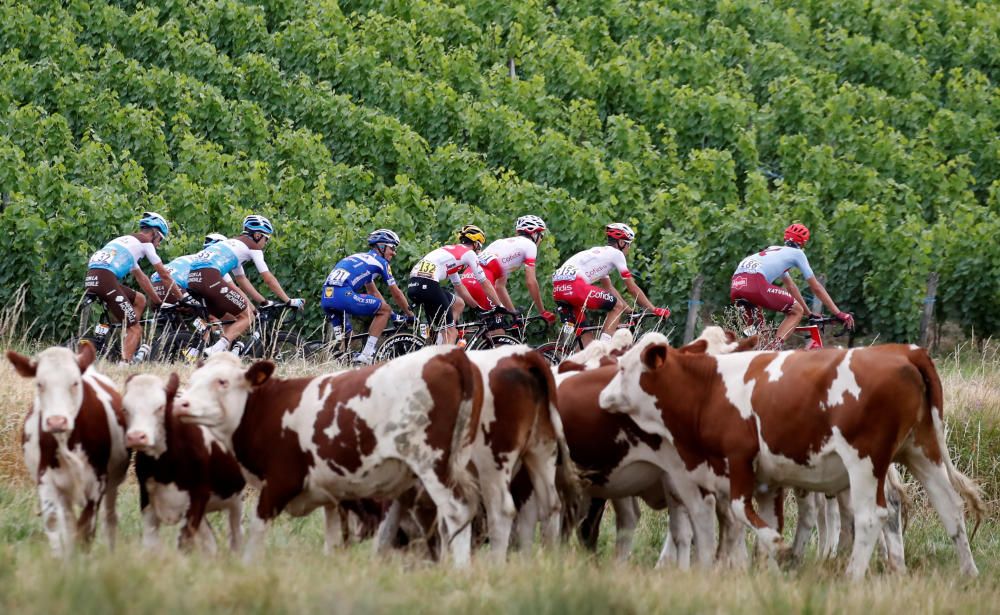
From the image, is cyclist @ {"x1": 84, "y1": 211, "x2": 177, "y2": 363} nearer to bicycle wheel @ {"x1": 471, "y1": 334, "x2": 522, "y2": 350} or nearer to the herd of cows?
bicycle wheel @ {"x1": 471, "y1": 334, "x2": 522, "y2": 350}

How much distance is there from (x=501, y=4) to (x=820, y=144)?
8074 mm

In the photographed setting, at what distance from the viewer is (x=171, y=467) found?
9.44m

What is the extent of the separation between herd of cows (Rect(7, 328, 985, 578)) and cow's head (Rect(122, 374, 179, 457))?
1 cm

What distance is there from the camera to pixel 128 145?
25.7 meters

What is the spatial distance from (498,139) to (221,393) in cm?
1789

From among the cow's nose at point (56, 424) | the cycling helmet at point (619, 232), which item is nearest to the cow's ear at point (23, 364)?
the cow's nose at point (56, 424)

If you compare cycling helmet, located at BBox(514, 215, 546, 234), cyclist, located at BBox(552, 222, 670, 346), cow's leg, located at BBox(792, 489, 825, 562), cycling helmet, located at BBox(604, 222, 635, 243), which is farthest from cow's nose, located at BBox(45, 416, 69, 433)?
cycling helmet, located at BBox(604, 222, 635, 243)

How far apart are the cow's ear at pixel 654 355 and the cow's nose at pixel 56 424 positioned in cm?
417

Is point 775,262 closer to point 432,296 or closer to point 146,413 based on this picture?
point 432,296

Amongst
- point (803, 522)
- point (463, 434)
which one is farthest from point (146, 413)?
point (803, 522)

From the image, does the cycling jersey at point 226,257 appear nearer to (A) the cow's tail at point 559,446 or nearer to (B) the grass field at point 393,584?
(B) the grass field at point 393,584

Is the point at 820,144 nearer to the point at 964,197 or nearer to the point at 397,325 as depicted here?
the point at 964,197

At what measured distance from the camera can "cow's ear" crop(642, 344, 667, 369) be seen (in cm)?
1062

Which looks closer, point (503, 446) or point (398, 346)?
point (503, 446)
